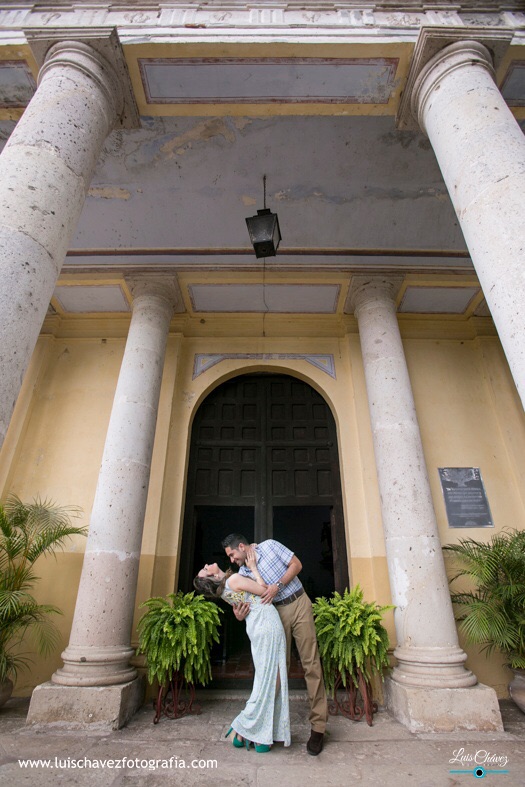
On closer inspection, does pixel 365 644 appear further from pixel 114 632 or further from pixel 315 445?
pixel 315 445

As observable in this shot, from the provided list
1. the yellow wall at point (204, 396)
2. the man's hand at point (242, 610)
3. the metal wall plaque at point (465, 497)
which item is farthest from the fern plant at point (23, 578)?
the metal wall plaque at point (465, 497)

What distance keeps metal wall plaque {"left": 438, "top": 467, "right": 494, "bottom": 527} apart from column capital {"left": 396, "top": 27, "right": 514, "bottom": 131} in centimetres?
422

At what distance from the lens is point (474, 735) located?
10.9 feet

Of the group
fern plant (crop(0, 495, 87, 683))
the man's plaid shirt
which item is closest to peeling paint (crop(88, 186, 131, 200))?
fern plant (crop(0, 495, 87, 683))

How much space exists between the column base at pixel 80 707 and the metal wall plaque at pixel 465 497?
4127 millimetres

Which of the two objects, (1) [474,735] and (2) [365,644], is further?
(2) [365,644]

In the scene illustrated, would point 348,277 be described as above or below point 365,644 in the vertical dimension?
above

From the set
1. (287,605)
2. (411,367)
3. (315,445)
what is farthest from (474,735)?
(411,367)

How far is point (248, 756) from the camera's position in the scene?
283cm

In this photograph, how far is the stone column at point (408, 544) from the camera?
3684 mm

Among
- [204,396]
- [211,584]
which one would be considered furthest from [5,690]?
[204,396]

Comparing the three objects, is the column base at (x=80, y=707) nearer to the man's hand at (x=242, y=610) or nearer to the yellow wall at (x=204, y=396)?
the yellow wall at (x=204, y=396)

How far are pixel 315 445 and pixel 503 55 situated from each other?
468 centimetres

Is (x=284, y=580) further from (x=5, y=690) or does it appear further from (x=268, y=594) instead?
(x=5, y=690)
